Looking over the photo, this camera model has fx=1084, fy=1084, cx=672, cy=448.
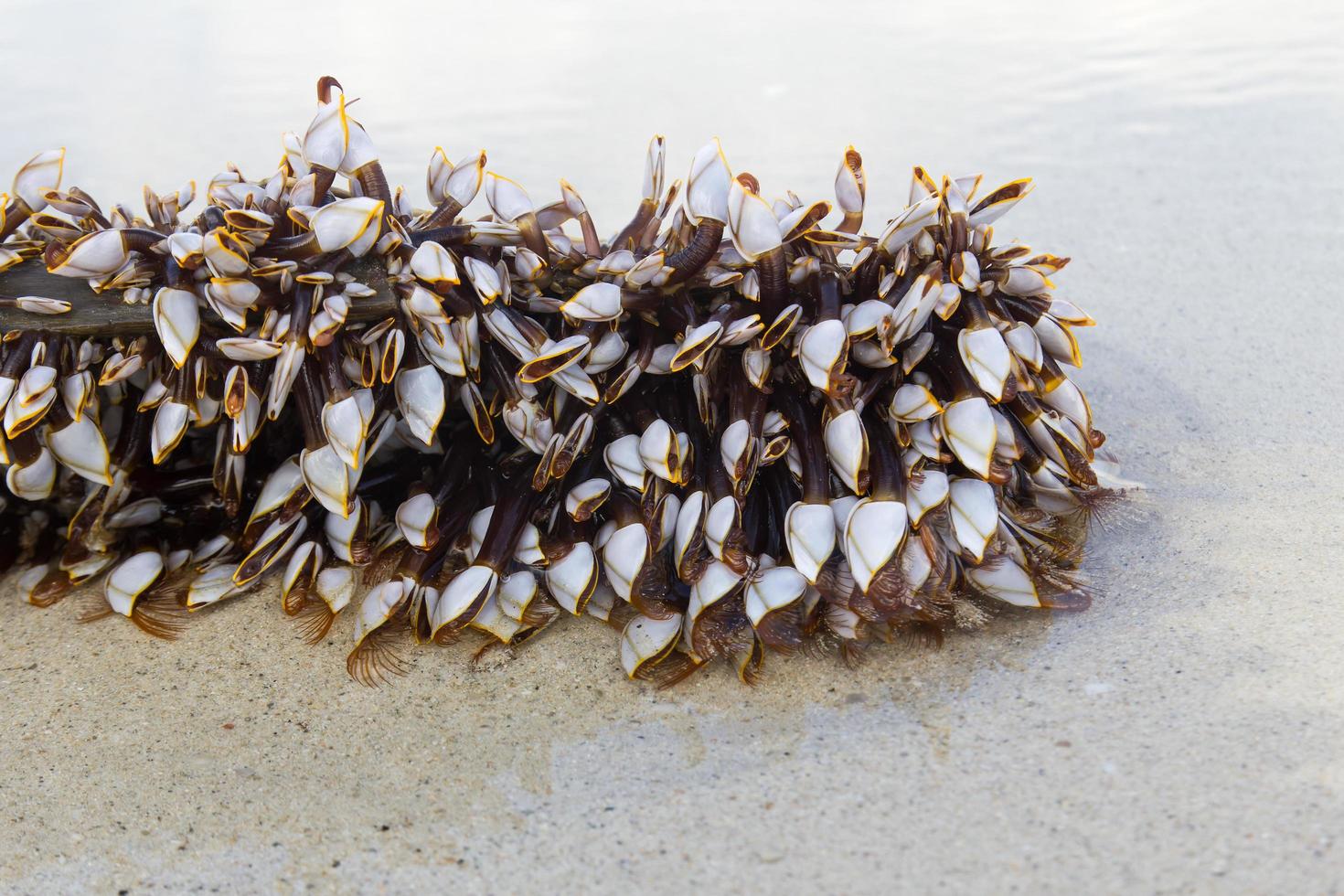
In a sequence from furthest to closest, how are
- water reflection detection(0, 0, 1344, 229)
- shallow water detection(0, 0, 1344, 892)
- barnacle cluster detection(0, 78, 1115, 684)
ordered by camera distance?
water reflection detection(0, 0, 1344, 229) < barnacle cluster detection(0, 78, 1115, 684) < shallow water detection(0, 0, 1344, 892)

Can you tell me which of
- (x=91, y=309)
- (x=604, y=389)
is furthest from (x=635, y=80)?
(x=91, y=309)

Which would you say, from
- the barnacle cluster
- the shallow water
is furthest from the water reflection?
the barnacle cluster

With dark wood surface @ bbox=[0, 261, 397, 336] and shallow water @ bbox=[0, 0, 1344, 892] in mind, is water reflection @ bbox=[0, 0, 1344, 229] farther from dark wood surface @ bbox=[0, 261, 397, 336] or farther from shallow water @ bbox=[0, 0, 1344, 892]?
dark wood surface @ bbox=[0, 261, 397, 336]

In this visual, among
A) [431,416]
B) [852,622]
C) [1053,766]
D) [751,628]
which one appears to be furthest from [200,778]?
[1053,766]

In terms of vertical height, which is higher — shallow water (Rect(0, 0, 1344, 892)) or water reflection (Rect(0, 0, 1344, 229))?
water reflection (Rect(0, 0, 1344, 229))

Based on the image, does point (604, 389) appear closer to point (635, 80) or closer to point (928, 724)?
point (928, 724)

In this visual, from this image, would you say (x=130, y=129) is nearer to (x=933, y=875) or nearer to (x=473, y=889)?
(x=473, y=889)

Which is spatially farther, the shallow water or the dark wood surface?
the dark wood surface

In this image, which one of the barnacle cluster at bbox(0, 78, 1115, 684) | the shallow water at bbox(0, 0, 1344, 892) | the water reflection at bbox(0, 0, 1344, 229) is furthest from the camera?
the water reflection at bbox(0, 0, 1344, 229)

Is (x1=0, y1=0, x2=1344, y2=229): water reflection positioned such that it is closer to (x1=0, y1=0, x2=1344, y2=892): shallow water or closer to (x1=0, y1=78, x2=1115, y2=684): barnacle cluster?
(x1=0, y1=0, x2=1344, y2=892): shallow water
